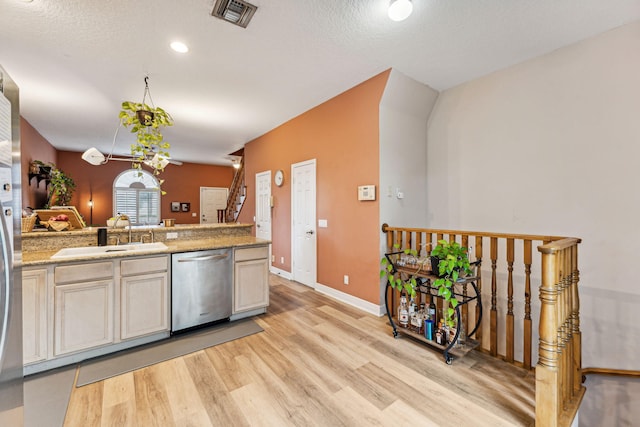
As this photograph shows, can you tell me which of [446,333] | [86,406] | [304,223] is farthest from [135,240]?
[446,333]

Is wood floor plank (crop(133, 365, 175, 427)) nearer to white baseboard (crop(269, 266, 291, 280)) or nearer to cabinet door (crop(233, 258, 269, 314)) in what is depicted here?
cabinet door (crop(233, 258, 269, 314))

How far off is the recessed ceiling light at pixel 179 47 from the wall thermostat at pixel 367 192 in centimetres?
246

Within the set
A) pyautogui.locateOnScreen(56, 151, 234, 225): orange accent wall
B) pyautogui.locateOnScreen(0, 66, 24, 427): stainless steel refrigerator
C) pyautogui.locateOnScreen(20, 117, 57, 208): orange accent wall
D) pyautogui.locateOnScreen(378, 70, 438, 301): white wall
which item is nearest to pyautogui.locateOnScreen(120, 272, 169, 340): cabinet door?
pyautogui.locateOnScreen(0, 66, 24, 427): stainless steel refrigerator

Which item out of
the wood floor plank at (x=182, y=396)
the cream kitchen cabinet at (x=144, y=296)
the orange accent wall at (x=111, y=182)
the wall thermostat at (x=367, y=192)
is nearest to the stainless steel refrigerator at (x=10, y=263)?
the wood floor plank at (x=182, y=396)

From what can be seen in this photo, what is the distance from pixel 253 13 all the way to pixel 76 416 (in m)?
3.18

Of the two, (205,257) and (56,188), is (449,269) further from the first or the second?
(56,188)

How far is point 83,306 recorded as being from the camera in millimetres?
2291

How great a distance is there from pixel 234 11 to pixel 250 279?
266 centimetres

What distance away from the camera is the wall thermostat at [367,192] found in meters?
3.40

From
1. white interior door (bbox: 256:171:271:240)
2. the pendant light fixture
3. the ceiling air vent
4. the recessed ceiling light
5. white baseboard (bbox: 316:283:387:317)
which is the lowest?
white baseboard (bbox: 316:283:387:317)

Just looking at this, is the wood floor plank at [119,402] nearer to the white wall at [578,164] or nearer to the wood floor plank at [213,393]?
the wood floor plank at [213,393]

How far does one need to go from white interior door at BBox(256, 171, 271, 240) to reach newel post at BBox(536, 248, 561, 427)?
15.2ft

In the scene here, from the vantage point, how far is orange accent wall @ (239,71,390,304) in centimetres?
346

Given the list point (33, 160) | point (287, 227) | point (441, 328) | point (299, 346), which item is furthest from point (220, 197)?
point (441, 328)
